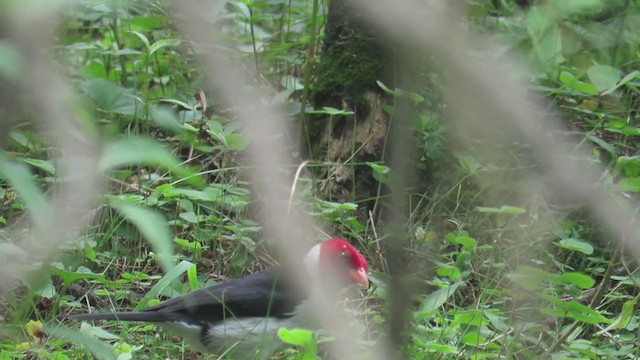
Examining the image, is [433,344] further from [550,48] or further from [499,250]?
[550,48]

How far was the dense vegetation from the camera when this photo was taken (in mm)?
3549

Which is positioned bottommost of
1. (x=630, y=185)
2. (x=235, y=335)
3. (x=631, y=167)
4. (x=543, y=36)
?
(x=235, y=335)

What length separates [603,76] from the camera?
14.6 ft

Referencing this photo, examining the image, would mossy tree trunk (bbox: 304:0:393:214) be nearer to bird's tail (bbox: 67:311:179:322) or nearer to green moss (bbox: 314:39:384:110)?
green moss (bbox: 314:39:384:110)

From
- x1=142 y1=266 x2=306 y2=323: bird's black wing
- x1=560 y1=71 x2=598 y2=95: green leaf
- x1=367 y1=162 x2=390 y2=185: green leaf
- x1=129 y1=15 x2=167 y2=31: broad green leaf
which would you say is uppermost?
→ x1=560 y1=71 x2=598 y2=95: green leaf

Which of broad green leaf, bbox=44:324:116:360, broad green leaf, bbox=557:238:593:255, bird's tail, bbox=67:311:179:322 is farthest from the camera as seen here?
broad green leaf, bbox=557:238:593:255

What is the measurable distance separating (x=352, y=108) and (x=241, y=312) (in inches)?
52.4

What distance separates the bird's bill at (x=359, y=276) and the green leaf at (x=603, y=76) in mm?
1412

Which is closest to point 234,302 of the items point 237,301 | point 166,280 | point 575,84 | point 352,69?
point 237,301

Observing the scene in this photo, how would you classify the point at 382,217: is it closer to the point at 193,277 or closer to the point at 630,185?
the point at 193,277

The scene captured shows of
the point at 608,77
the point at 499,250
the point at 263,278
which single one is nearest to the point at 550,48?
the point at 608,77

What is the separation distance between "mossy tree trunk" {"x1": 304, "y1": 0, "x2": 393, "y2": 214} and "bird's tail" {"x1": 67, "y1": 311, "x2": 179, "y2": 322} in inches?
48.8

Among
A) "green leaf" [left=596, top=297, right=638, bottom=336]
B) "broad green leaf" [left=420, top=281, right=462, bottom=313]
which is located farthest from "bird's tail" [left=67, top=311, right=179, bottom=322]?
"green leaf" [left=596, top=297, right=638, bottom=336]

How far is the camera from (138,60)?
5.21m
